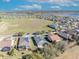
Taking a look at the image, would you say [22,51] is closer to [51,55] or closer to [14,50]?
[14,50]

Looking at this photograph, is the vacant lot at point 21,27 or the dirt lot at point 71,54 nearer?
the dirt lot at point 71,54

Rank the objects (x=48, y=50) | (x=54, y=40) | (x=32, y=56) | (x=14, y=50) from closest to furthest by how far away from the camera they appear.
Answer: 1. (x=32, y=56)
2. (x=48, y=50)
3. (x=14, y=50)
4. (x=54, y=40)

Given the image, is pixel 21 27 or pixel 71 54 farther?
pixel 21 27

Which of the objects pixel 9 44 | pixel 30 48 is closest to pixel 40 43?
pixel 30 48

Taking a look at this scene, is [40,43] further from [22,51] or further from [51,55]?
[51,55]

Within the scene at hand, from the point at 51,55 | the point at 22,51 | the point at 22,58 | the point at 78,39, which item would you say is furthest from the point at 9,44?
the point at 78,39

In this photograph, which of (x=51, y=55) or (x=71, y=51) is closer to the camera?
(x=51, y=55)

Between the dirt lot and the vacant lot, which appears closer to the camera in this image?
the dirt lot

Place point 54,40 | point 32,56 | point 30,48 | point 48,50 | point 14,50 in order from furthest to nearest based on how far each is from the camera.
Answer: point 54,40 < point 30,48 < point 14,50 < point 48,50 < point 32,56

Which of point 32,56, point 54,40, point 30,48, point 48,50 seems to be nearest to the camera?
point 32,56
